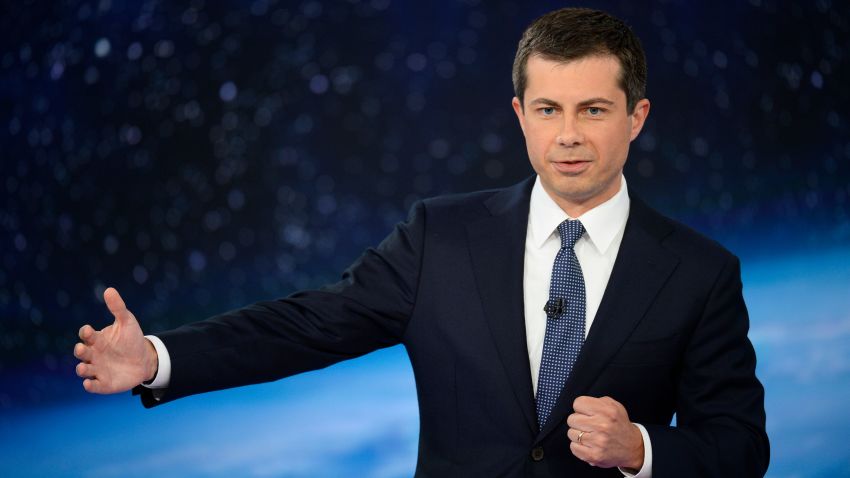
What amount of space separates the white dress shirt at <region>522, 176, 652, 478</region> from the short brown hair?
21 cm

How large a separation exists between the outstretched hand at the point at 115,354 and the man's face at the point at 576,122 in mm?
837

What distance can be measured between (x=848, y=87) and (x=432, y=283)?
117 inches

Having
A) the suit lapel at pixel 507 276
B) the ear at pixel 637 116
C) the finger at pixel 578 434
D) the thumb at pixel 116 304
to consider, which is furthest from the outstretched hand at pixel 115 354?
the ear at pixel 637 116

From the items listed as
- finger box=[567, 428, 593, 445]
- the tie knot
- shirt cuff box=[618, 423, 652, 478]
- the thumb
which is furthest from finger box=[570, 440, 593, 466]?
the thumb

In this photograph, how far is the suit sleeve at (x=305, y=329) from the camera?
214cm

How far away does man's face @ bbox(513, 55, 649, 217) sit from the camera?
7.14 ft

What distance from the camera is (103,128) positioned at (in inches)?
166

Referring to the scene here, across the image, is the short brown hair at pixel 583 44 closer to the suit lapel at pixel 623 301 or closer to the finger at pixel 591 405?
the suit lapel at pixel 623 301

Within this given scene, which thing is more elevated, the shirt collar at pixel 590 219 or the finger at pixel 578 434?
the shirt collar at pixel 590 219

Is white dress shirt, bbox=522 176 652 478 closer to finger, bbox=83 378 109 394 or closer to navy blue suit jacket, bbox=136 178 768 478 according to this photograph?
navy blue suit jacket, bbox=136 178 768 478

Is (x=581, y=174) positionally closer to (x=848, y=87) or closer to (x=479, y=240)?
(x=479, y=240)

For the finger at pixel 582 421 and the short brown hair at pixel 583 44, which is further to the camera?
the short brown hair at pixel 583 44

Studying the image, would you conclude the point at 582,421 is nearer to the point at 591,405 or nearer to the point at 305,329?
the point at 591,405

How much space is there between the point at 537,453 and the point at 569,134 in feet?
2.00
